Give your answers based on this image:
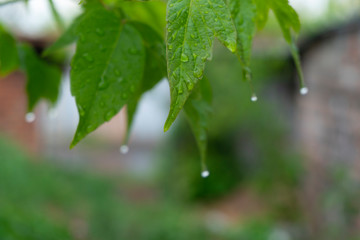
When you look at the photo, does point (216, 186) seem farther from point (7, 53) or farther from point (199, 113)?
point (199, 113)

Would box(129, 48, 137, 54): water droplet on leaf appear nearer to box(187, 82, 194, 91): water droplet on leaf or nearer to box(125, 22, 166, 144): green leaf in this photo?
box(125, 22, 166, 144): green leaf

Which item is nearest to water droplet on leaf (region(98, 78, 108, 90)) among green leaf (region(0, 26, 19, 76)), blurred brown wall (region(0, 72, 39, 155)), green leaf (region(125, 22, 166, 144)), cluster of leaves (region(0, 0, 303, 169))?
cluster of leaves (region(0, 0, 303, 169))

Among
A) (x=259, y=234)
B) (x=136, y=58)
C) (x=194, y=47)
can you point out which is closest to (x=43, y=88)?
(x=136, y=58)

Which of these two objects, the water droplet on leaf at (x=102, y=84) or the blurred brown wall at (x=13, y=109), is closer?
the water droplet on leaf at (x=102, y=84)

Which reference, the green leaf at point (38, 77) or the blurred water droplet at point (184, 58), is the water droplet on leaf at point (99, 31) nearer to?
the blurred water droplet at point (184, 58)

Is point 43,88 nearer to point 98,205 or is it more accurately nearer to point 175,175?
point 98,205

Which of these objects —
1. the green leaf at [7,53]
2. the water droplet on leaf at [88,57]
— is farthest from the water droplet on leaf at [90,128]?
the green leaf at [7,53]

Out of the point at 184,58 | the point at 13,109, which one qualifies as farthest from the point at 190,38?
the point at 13,109
